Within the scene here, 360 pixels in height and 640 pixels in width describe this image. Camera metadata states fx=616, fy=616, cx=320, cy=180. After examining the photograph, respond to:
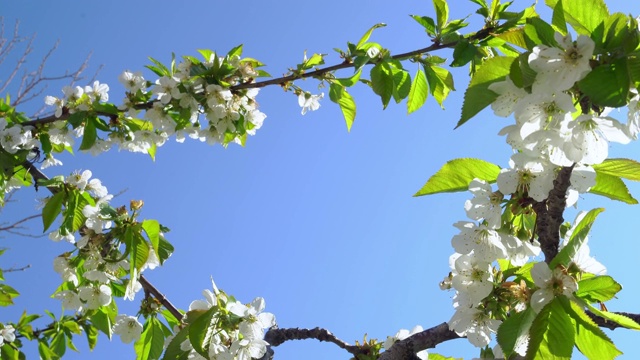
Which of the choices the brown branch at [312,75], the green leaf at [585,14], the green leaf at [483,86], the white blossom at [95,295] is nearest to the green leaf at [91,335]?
the white blossom at [95,295]

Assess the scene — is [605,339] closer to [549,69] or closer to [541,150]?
[541,150]

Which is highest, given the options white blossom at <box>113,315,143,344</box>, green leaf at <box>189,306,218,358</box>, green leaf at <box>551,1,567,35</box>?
white blossom at <box>113,315,143,344</box>

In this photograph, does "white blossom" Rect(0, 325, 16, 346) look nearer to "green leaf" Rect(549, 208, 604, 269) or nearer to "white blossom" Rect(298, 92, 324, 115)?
"white blossom" Rect(298, 92, 324, 115)

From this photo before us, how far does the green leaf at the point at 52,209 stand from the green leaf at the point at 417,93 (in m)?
1.48

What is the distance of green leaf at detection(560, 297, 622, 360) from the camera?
1.02 m

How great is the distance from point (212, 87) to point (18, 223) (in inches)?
99.1

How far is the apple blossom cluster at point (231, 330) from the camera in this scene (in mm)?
1896

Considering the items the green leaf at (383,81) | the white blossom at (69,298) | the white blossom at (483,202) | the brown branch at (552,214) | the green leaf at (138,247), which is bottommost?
the brown branch at (552,214)

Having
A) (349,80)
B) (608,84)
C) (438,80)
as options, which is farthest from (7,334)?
(608,84)

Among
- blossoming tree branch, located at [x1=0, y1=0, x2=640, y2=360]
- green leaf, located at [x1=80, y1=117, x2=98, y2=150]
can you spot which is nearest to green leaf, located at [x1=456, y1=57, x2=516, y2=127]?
blossoming tree branch, located at [x1=0, y1=0, x2=640, y2=360]

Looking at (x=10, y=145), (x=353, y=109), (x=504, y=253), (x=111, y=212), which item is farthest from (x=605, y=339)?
(x=10, y=145)

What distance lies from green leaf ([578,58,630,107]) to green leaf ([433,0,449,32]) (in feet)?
4.00

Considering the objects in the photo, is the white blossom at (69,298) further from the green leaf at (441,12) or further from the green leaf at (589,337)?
the green leaf at (589,337)

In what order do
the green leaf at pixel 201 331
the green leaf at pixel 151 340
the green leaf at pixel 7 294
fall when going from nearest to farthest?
the green leaf at pixel 201 331, the green leaf at pixel 151 340, the green leaf at pixel 7 294
